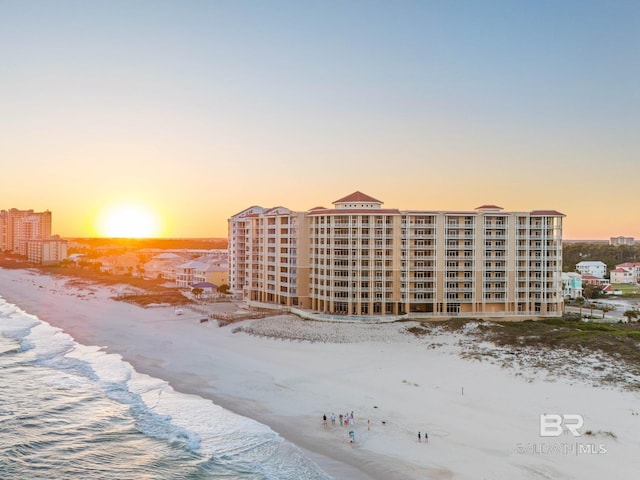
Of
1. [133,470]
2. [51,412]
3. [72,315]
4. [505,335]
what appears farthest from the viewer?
[72,315]

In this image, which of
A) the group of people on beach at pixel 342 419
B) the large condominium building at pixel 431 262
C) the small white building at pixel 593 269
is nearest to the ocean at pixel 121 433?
the group of people on beach at pixel 342 419

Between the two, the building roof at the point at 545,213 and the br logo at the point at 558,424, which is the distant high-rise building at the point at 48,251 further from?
the br logo at the point at 558,424

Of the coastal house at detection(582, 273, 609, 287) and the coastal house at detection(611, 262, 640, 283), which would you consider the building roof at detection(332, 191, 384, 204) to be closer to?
the coastal house at detection(582, 273, 609, 287)

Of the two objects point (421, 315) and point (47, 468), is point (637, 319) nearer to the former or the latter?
point (421, 315)

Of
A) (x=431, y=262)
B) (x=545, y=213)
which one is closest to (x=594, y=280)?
(x=545, y=213)

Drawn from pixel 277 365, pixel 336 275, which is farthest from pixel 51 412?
pixel 336 275
